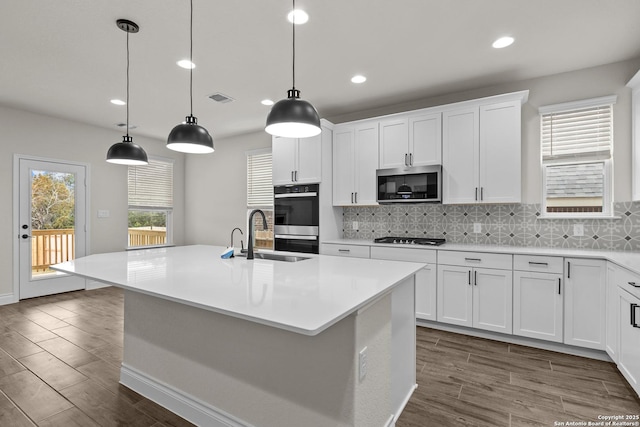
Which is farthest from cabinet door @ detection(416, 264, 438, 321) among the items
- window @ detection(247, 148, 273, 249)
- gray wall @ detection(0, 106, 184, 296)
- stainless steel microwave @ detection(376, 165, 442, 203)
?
gray wall @ detection(0, 106, 184, 296)

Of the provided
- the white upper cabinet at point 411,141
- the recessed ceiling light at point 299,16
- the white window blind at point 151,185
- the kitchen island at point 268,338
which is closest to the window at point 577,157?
the white upper cabinet at point 411,141

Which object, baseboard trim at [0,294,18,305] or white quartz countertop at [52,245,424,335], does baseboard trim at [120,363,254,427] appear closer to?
white quartz countertop at [52,245,424,335]

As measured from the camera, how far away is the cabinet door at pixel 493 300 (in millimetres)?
3080

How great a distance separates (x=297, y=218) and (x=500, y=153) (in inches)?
99.9

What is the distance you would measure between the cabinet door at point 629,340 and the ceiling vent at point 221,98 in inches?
168

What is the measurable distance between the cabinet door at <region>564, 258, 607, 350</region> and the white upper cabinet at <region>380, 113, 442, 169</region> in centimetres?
165

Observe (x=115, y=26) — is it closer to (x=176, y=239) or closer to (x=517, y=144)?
(x=517, y=144)

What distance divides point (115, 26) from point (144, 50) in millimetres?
361

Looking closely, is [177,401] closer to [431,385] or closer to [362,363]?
[362,363]

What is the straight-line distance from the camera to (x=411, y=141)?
3.83 meters

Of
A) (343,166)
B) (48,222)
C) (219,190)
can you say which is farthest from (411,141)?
(48,222)

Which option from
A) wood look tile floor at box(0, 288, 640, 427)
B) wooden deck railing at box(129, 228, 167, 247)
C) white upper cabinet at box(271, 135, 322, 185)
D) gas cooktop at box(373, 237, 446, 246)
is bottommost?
wood look tile floor at box(0, 288, 640, 427)

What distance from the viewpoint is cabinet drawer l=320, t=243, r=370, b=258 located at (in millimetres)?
3910

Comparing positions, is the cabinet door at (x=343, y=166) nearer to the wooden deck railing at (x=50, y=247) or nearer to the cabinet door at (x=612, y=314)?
the cabinet door at (x=612, y=314)
